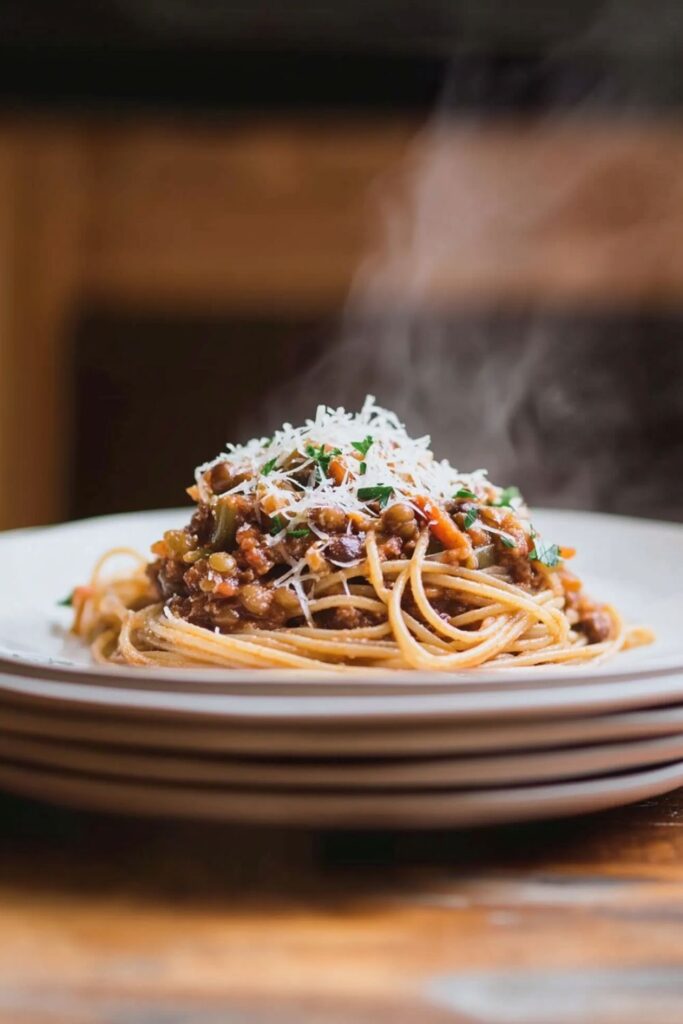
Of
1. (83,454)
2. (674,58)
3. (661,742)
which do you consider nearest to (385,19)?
(674,58)

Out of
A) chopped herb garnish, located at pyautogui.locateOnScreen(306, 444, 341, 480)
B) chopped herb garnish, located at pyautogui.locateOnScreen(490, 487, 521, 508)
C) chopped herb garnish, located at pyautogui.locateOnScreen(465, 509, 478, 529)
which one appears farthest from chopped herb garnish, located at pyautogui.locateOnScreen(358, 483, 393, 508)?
chopped herb garnish, located at pyautogui.locateOnScreen(490, 487, 521, 508)

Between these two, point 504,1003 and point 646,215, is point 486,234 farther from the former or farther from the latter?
point 504,1003

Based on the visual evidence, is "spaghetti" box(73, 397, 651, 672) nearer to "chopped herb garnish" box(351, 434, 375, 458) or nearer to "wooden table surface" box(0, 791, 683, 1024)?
"chopped herb garnish" box(351, 434, 375, 458)

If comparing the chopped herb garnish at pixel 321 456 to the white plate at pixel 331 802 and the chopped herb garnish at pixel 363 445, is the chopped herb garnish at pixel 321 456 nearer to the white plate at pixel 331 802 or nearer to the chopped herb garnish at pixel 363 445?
the chopped herb garnish at pixel 363 445

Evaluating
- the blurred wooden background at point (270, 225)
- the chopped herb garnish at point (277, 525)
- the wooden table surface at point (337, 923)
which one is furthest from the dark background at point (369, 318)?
the wooden table surface at point (337, 923)

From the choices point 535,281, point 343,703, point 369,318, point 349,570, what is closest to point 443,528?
point 349,570
